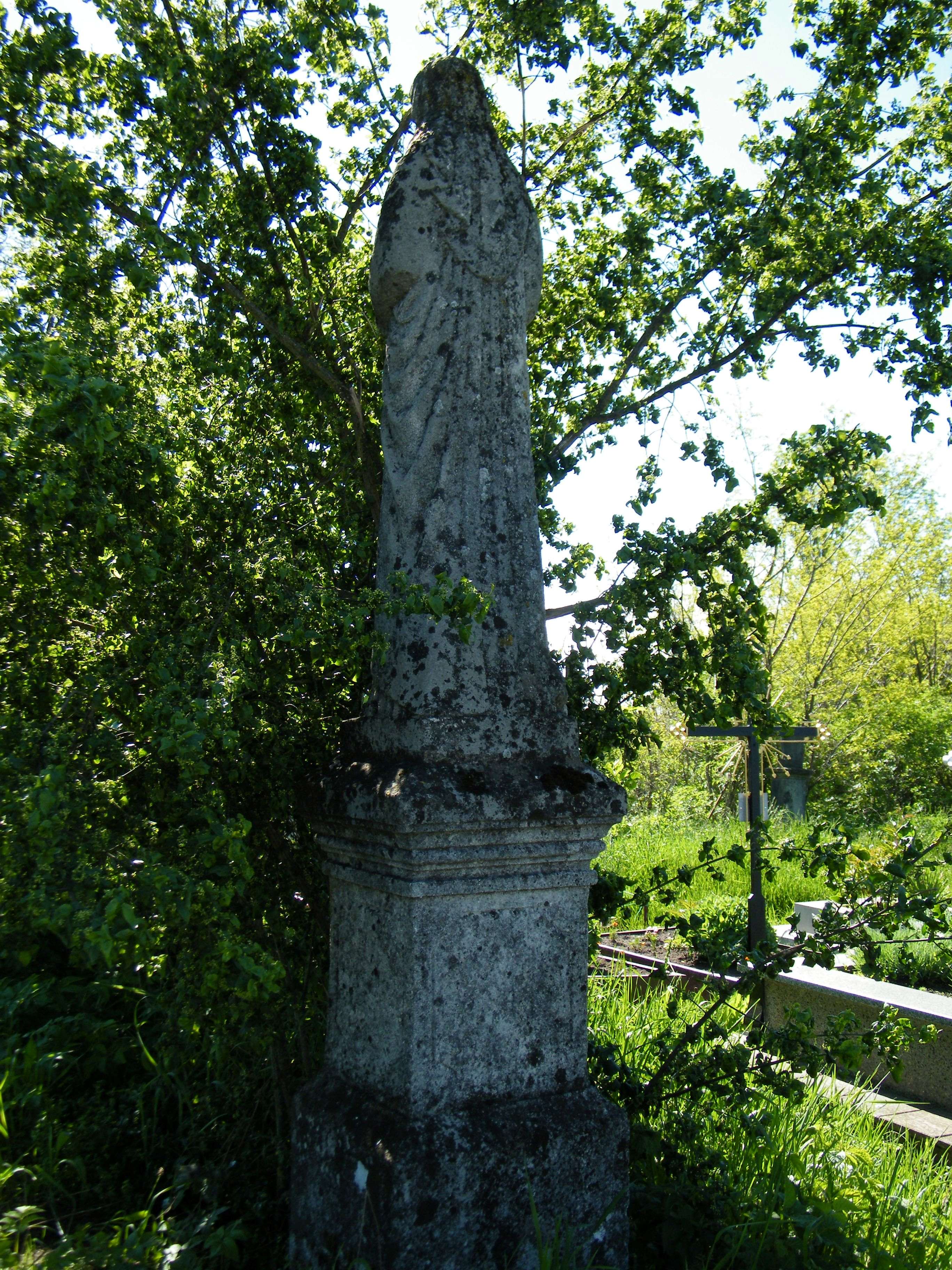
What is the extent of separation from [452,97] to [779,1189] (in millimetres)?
3477

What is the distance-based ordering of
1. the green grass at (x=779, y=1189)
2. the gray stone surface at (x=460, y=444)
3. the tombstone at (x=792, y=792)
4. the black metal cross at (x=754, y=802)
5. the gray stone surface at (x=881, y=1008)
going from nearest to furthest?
the gray stone surface at (x=460, y=444)
the green grass at (x=779, y=1189)
the gray stone surface at (x=881, y=1008)
the black metal cross at (x=754, y=802)
the tombstone at (x=792, y=792)

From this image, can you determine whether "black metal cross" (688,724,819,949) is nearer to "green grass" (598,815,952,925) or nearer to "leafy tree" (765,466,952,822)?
"green grass" (598,815,952,925)

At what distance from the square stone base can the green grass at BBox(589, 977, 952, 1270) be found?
0.34 m

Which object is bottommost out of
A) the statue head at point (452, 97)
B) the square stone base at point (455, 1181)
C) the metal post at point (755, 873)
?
the square stone base at point (455, 1181)

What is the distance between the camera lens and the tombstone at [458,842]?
2.38m

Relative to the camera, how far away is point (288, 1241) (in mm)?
2680

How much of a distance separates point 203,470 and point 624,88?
250 cm

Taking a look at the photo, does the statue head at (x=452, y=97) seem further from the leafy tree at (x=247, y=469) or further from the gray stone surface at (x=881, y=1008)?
the gray stone surface at (x=881, y=1008)

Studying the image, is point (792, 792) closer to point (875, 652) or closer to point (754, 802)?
point (875, 652)

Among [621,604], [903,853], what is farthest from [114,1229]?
[903,853]

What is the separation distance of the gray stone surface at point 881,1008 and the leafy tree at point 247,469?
8.52 ft

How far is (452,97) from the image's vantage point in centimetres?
294

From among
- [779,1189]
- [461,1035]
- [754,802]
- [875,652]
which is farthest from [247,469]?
[875,652]

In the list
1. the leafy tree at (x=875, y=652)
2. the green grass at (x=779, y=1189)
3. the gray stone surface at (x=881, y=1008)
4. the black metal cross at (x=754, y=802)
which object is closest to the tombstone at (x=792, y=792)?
the leafy tree at (x=875, y=652)
